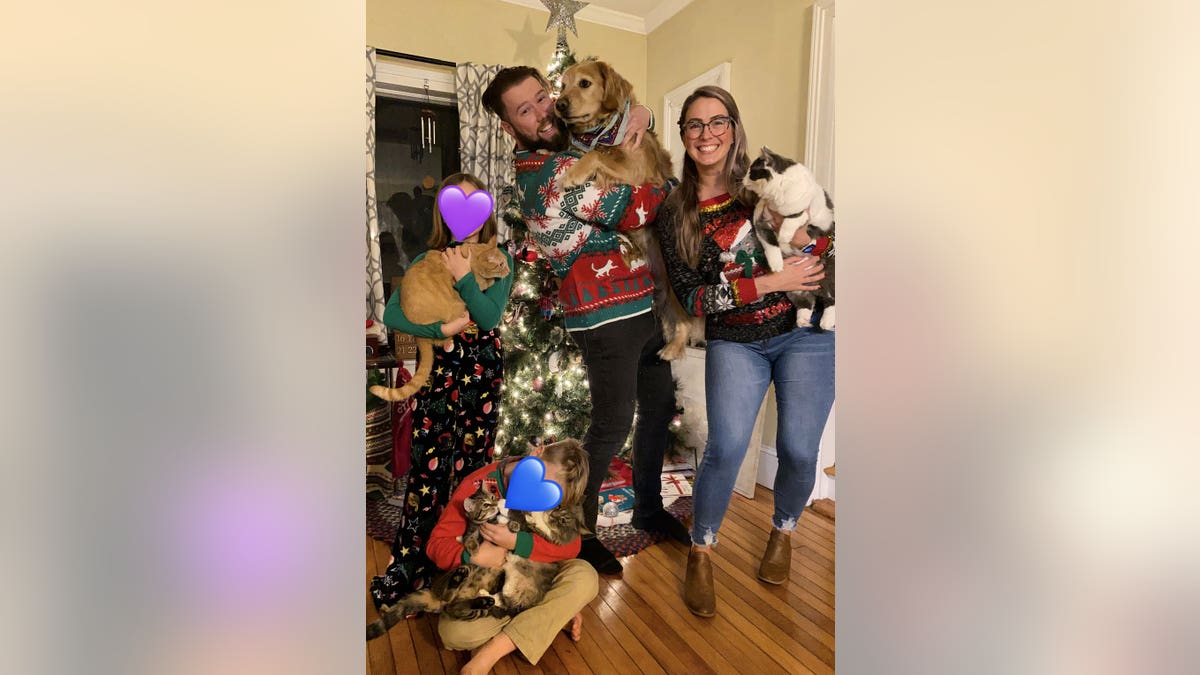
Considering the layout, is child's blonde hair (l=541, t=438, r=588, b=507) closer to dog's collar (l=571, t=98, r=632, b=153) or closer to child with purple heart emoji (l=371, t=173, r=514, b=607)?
child with purple heart emoji (l=371, t=173, r=514, b=607)

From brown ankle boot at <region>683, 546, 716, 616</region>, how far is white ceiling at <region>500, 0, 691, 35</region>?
79.4 inches

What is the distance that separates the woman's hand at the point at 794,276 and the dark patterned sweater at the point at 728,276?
0.03 metres

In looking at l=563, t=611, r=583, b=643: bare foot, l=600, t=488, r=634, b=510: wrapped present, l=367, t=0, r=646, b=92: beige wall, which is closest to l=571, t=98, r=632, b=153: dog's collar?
l=563, t=611, r=583, b=643: bare foot

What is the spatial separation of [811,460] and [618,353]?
55 cm

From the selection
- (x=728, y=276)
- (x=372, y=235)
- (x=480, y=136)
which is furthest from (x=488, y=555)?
(x=480, y=136)

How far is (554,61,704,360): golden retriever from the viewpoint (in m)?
1.11

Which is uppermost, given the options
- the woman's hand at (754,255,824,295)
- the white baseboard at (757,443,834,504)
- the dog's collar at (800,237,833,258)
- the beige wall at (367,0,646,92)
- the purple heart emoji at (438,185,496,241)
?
the beige wall at (367,0,646,92)

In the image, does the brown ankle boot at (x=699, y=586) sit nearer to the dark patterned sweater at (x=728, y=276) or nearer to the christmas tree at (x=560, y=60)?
the dark patterned sweater at (x=728, y=276)

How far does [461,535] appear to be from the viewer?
3.71 feet

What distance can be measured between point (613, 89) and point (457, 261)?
501mm

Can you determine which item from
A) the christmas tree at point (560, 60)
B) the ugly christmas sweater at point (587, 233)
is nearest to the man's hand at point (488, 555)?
the ugly christmas sweater at point (587, 233)

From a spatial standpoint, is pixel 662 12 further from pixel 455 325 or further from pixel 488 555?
pixel 488 555
